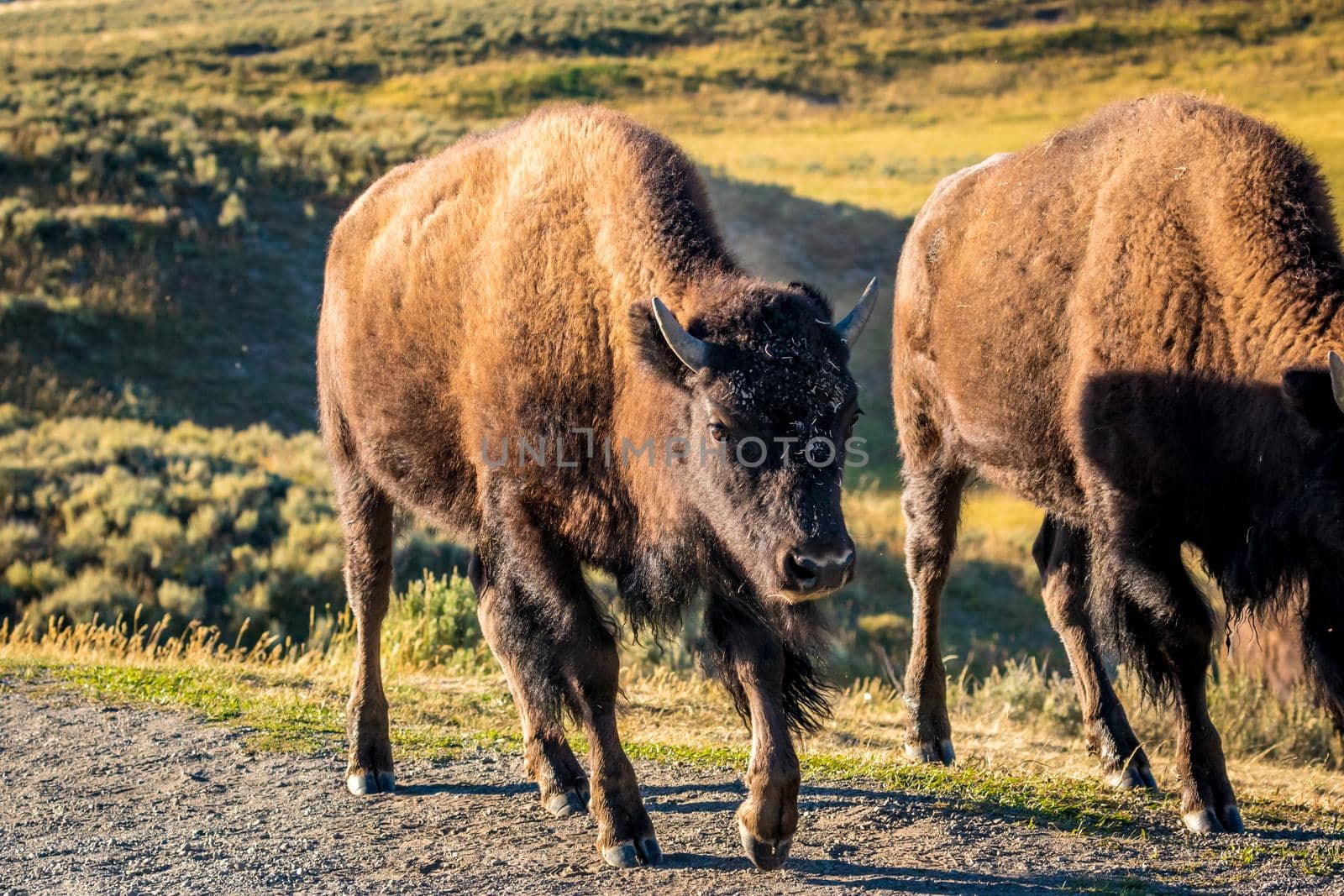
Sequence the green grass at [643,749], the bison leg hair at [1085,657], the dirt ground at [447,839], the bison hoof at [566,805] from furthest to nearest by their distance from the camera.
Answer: the bison leg hair at [1085,657] < the bison hoof at [566,805] < the green grass at [643,749] < the dirt ground at [447,839]

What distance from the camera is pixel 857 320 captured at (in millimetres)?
5043

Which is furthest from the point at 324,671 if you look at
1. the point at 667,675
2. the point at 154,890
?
the point at 154,890

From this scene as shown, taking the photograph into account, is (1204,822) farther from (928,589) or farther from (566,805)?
(566,805)

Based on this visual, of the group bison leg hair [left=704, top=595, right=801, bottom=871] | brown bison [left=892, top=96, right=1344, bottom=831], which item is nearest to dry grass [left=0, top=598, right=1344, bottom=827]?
brown bison [left=892, top=96, right=1344, bottom=831]

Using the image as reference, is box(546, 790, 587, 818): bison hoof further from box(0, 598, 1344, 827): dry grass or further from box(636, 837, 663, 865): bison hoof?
box(0, 598, 1344, 827): dry grass

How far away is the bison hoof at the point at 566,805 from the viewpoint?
5609mm

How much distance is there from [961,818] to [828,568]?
1.61m

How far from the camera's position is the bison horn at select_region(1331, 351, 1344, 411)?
4535 mm

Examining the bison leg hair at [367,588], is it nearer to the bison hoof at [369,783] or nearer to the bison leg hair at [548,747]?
the bison hoof at [369,783]

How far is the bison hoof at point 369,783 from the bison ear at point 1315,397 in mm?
3970

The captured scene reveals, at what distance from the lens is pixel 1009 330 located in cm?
640

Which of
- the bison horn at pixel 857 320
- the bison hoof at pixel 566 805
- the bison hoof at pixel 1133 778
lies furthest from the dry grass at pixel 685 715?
the bison horn at pixel 857 320

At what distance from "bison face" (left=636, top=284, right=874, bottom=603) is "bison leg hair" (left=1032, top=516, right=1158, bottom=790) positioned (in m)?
2.56

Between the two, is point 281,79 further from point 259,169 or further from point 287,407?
point 287,407
